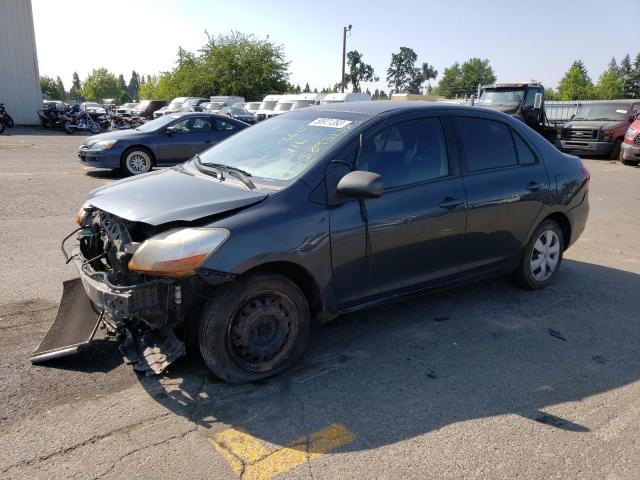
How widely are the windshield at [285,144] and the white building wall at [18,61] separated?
86.2ft

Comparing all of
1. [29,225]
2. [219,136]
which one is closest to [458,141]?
[29,225]

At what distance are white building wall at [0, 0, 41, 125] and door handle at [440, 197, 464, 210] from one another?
27789 mm

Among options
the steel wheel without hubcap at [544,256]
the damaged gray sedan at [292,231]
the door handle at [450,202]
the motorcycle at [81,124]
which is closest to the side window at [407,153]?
the damaged gray sedan at [292,231]

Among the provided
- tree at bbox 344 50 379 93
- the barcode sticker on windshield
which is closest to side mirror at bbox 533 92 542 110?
the barcode sticker on windshield

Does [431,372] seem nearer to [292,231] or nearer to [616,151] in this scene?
[292,231]

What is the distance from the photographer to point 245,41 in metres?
50.6

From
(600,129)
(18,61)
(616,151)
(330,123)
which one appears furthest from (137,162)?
(18,61)

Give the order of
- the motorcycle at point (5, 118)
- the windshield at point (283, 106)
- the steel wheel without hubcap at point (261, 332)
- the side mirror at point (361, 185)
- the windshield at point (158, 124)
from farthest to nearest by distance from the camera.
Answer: the windshield at point (283, 106)
the motorcycle at point (5, 118)
the windshield at point (158, 124)
the side mirror at point (361, 185)
the steel wheel without hubcap at point (261, 332)

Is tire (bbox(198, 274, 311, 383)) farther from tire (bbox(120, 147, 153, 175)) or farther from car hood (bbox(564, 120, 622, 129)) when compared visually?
car hood (bbox(564, 120, 622, 129))

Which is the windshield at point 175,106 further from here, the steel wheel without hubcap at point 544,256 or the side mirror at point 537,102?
the steel wheel without hubcap at point 544,256

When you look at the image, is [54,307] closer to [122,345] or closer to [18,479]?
[122,345]

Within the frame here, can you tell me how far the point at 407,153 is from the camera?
391 centimetres

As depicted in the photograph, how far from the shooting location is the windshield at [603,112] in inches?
722

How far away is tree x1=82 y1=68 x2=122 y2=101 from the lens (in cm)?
10881
